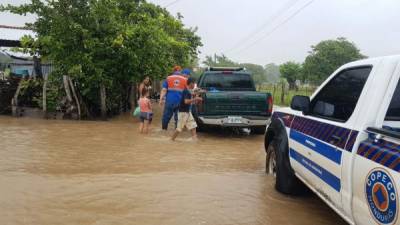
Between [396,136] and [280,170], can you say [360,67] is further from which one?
[280,170]

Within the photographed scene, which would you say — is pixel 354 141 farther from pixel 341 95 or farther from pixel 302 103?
pixel 302 103

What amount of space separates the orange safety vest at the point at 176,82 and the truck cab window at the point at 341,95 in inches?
271

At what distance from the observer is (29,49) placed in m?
14.7

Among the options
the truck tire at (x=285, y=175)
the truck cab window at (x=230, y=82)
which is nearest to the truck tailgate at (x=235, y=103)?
the truck cab window at (x=230, y=82)

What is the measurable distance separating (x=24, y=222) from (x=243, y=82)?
9.01 meters

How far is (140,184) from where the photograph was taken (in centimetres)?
645

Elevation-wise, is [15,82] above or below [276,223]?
above

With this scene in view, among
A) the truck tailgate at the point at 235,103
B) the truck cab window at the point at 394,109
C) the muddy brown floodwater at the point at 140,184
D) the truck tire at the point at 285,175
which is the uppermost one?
the truck cab window at the point at 394,109

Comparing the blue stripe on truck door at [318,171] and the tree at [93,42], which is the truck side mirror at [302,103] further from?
the tree at [93,42]

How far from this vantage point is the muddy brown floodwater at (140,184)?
5066mm

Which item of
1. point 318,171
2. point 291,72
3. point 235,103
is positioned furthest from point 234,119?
point 291,72

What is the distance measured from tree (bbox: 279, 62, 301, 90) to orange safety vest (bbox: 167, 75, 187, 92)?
49337 millimetres

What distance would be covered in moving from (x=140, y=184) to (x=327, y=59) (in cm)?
5146

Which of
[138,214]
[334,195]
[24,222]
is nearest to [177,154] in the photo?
[138,214]
